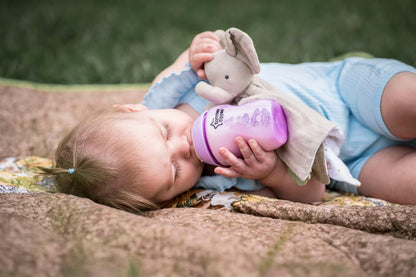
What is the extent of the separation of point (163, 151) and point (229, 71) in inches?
13.4

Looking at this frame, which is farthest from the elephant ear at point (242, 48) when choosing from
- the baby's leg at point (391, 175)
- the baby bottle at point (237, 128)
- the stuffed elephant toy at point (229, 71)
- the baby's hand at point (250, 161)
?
the baby's leg at point (391, 175)

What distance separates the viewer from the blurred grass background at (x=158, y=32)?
9.78ft

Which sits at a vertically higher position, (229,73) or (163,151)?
(229,73)

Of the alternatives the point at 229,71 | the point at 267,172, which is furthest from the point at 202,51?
the point at 267,172

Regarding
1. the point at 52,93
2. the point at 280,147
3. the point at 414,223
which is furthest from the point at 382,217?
Answer: the point at 52,93

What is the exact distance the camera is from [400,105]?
1.44 metres

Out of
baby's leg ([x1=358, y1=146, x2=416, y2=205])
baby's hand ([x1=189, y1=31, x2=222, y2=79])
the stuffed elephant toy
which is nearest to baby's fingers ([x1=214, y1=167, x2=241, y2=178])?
the stuffed elephant toy

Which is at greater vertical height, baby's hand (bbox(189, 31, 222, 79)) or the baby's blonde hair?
baby's hand (bbox(189, 31, 222, 79))

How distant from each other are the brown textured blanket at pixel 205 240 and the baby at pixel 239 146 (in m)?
0.14

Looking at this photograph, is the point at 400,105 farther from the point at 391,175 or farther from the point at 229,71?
the point at 229,71

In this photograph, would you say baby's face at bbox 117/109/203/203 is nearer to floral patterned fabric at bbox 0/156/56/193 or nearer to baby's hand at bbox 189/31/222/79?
baby's hand at bbox 189/31/222/79

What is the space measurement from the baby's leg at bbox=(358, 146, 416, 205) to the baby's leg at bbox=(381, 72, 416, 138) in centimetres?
10

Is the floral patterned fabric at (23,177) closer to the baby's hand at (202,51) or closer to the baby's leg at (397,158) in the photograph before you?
the baby's hand at (202,51)

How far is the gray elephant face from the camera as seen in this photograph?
1.32 metres
